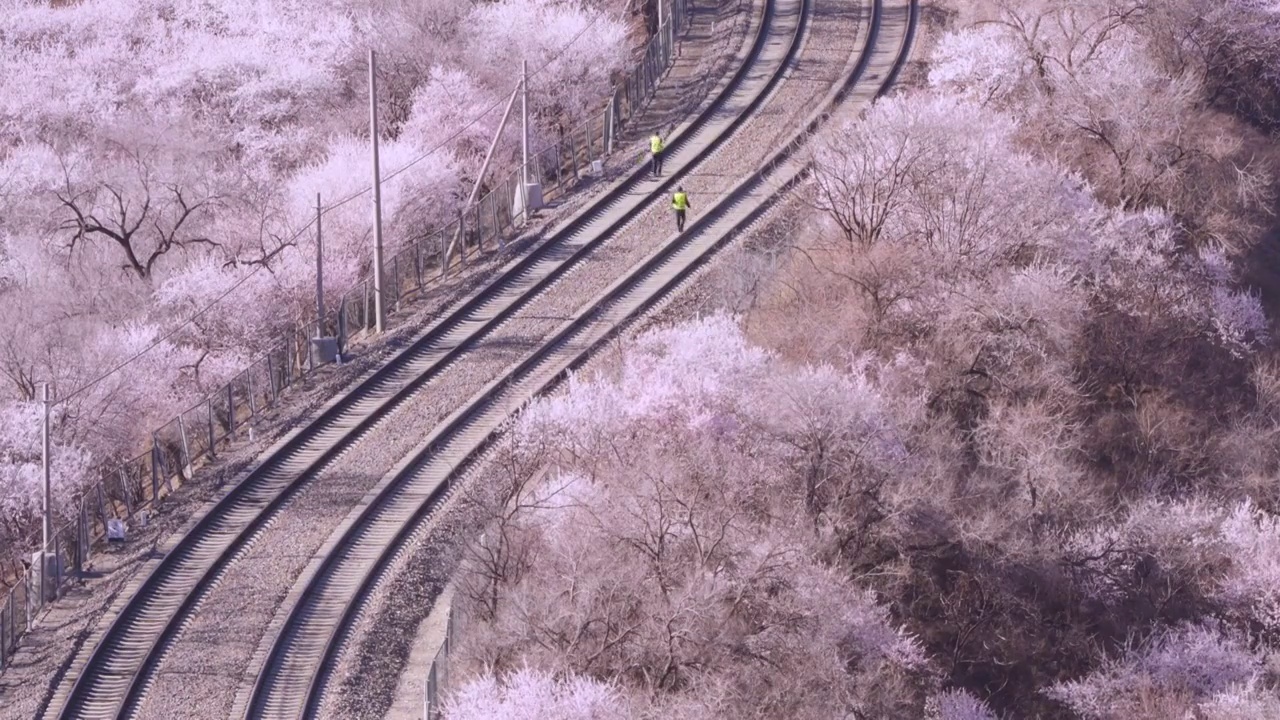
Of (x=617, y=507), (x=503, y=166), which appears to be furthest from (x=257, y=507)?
(x=503, y=166)

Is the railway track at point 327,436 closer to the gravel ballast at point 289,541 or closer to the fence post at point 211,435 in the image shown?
the gravel ballast at point 289,541

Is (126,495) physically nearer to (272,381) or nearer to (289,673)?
(272,381)

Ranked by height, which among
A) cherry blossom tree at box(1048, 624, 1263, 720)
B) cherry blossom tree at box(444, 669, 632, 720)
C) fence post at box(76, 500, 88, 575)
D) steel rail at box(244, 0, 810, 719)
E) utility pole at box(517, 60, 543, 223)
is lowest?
cherry blossom tree at box(1048, 624, 1263, 720)

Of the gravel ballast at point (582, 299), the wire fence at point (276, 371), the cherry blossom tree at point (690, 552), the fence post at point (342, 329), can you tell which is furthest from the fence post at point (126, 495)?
the cherry blossom tree at point (690, 552)

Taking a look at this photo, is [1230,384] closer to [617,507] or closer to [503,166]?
[617,507]

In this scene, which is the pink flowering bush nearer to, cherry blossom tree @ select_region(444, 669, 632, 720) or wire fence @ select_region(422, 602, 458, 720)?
wire fence @ select_region(422, 602, 458, 720)

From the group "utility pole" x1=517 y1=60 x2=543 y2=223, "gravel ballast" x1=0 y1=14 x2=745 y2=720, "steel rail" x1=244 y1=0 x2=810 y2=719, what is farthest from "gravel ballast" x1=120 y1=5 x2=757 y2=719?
"utility pole" x1=517 y1=60 x2=543 y2=223
